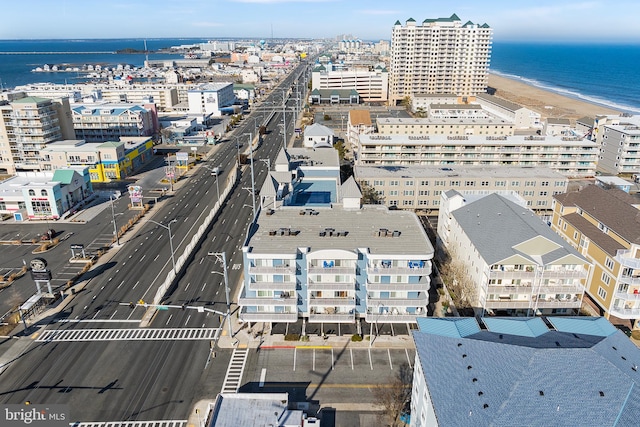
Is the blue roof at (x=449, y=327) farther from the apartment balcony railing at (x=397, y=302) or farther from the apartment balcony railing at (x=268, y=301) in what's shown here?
the apartment balcony railing at (x=268, y=301)

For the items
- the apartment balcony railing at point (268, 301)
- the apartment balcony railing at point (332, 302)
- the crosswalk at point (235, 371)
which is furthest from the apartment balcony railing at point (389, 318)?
the crosswalk at point (235, 371)

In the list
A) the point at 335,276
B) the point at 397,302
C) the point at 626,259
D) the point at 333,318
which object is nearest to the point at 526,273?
the point at 626,259

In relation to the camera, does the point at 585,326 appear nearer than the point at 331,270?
Yes

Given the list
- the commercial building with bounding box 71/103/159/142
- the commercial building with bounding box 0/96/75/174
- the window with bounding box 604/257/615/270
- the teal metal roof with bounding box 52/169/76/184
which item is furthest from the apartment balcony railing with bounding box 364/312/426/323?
the commercial building with bounding box 71/103/159/142

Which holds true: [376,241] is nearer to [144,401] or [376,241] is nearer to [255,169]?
[144,401]

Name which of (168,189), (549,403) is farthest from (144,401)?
(168,189)

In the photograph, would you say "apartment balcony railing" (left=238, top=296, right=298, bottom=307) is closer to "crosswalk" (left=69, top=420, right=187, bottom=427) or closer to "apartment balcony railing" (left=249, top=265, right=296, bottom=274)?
"apartment balcony railing" (left=249, top=265, right=296, bottom=274)

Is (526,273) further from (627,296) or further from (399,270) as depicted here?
(399,270)
